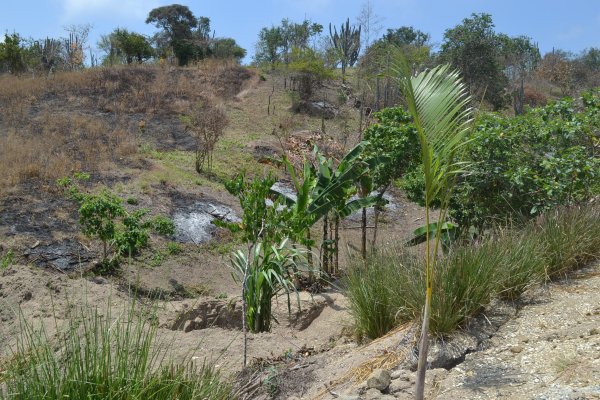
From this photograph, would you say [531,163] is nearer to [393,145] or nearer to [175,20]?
[393,145]

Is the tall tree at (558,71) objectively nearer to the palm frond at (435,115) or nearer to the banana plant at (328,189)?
the banana plant at (328,189)

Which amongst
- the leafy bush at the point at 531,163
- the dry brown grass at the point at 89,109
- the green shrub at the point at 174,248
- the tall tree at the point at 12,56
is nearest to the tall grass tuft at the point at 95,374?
the leafy bush at the point at 531,163

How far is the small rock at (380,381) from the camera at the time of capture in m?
5.27

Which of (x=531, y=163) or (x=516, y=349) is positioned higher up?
(x=531, y=163)

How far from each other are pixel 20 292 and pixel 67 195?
17.2ft

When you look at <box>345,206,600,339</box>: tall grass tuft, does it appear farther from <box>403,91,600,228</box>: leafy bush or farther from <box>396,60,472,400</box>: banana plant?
<box>396,60,472,400</box>: banana plant

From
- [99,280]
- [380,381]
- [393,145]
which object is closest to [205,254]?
[99,280]

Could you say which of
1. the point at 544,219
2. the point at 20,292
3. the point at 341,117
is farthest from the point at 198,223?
the point at 341,117

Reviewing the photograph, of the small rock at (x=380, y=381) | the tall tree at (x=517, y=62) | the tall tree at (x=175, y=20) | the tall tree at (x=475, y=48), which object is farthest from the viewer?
the tall tree at (x=175, y=20)

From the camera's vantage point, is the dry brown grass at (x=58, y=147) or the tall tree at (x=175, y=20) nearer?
the dry brown grass at (x=58, y=147)

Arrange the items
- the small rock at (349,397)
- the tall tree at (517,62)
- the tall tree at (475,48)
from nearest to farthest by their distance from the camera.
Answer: the small rock at (349,397) < the tall tree at (475,48) < the tall tree at (517,62)

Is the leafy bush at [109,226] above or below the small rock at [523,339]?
above

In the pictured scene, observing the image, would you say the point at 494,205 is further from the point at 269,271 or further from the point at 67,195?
the point at 67,195

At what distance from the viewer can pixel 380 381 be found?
5.27m
